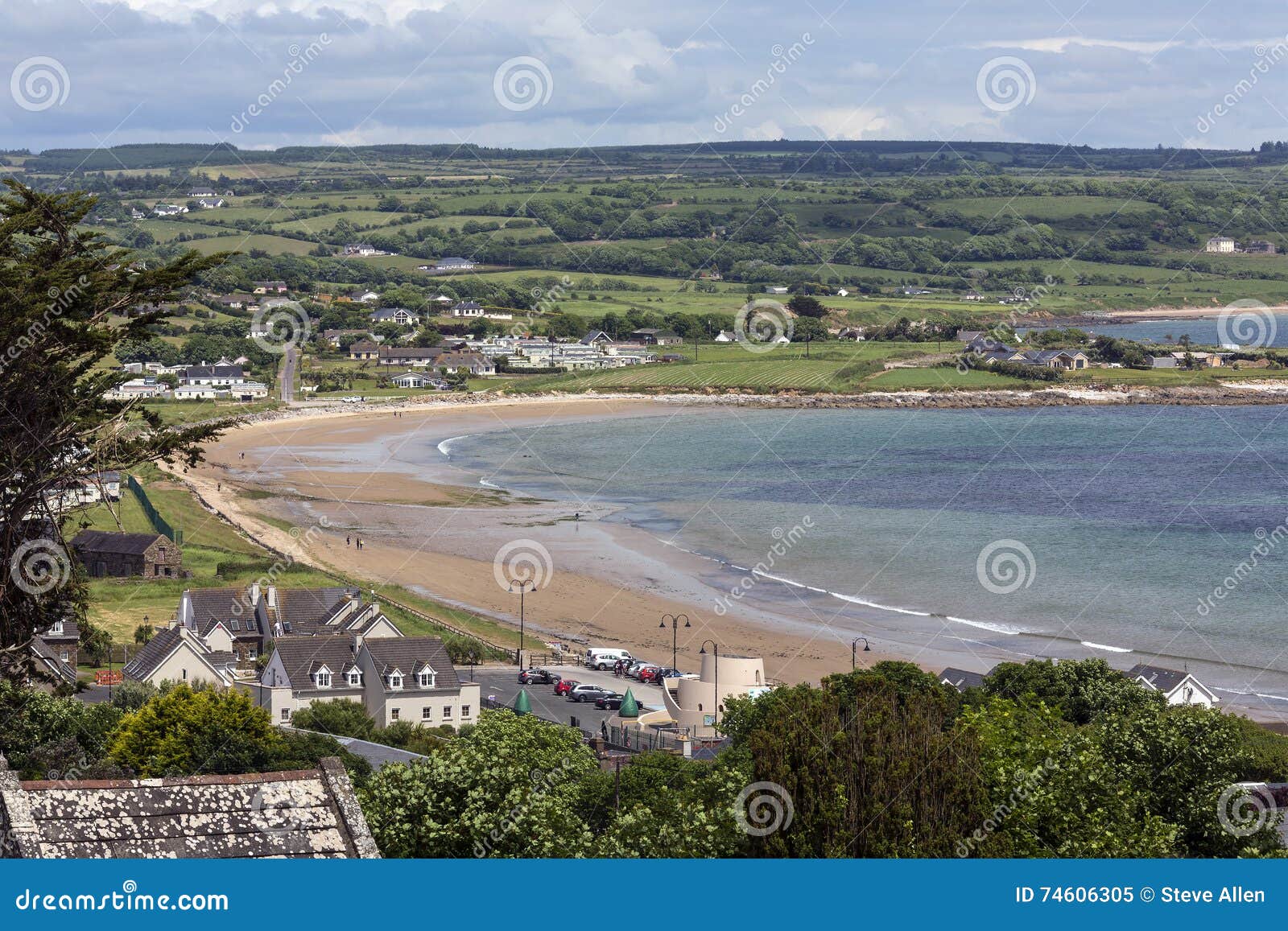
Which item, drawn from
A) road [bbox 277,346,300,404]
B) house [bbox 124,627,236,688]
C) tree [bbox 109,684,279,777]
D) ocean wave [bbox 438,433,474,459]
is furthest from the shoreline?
road [bbox 277,346,300,404]

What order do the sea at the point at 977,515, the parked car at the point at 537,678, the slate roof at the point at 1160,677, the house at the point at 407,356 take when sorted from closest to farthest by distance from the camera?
the slate roof at the point at 1160,677 < the parked car at the point at 537,678 < the sea at the point at 977,515 < the house at the point at 407,356

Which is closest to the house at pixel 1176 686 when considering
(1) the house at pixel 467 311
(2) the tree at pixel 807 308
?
(2) the tree at pixel 807 308

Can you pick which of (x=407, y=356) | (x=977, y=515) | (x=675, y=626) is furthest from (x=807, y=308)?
(x=675, y=626)

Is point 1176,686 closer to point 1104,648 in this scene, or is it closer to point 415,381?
point 1104,648

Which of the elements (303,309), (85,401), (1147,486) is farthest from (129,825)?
(303,309)

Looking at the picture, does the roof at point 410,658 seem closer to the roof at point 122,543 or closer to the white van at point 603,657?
the white van at point 603,657

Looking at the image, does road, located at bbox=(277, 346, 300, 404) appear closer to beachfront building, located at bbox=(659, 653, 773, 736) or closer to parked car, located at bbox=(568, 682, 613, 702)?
parked car, located at bbox=(568, 682, 613, 702)

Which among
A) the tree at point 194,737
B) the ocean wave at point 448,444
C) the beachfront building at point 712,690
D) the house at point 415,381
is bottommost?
the tree at point 194,737
